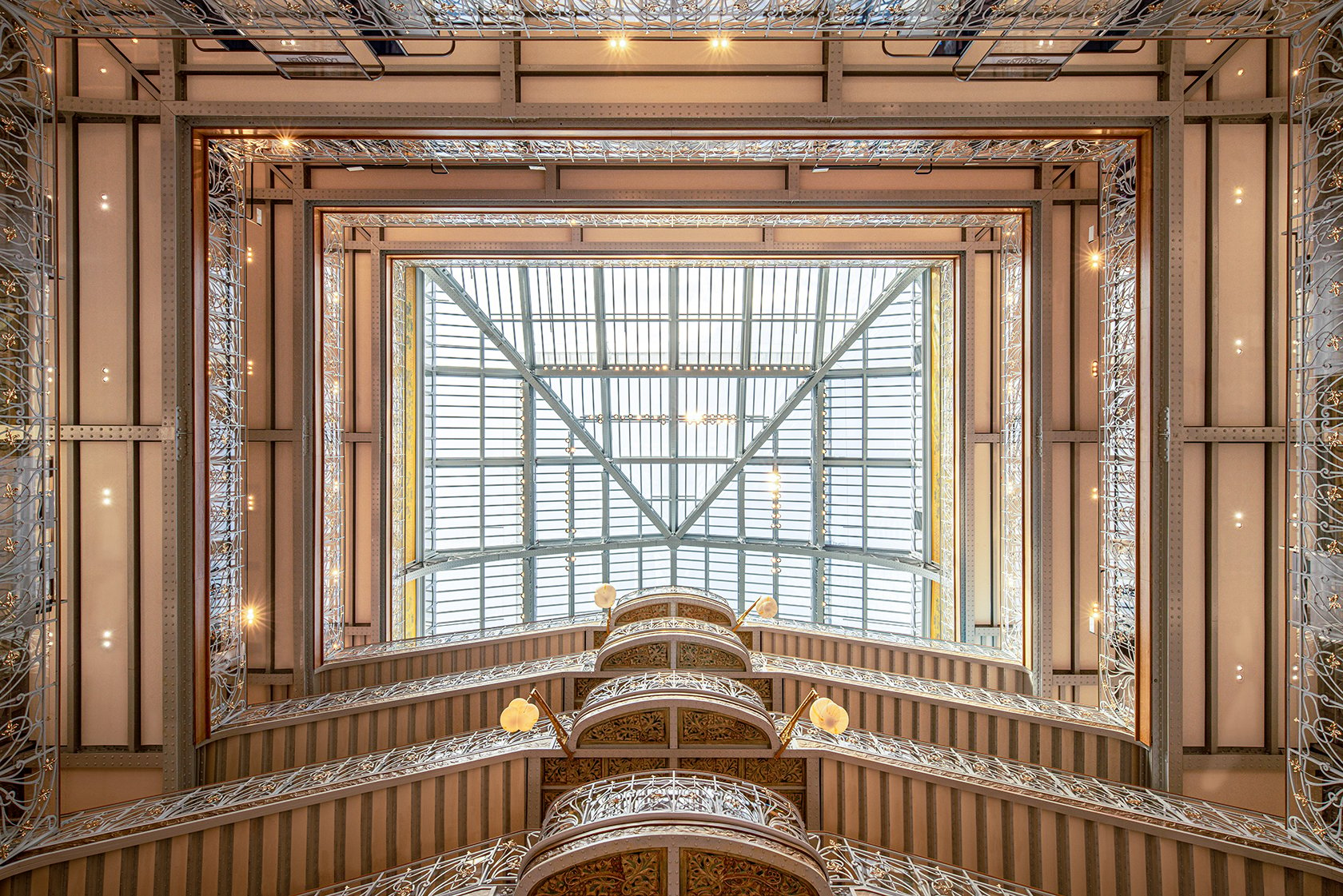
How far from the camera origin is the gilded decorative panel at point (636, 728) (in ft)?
21.6

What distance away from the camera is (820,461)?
1591 cm

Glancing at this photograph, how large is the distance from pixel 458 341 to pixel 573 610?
8.46m

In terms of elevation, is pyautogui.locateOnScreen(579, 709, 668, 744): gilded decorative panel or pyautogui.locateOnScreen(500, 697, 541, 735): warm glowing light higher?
pyautogui.locateOnScreen(500, 697, 541, 735): warm glowing light

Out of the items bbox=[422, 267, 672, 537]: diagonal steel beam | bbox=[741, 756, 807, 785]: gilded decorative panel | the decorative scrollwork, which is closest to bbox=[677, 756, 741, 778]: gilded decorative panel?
bbox=[741, 756, 807, 785]: gilded decorative panel

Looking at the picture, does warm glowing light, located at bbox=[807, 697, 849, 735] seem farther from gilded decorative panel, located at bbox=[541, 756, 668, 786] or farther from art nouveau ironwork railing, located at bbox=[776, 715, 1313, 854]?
gilded decorative panel, located at bbox=[541, 756, 668, 786]

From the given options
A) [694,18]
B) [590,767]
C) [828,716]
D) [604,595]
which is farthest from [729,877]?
[694,18]

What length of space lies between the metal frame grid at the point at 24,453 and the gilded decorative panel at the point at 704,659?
277 inches

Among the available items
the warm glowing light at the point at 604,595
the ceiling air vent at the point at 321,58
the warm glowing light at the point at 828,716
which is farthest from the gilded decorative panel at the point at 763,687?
the ceiling air vent at the point at 321,58

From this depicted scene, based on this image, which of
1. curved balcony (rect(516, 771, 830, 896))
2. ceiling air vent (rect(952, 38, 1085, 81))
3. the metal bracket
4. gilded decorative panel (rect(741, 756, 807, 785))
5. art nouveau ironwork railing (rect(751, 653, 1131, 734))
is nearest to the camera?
curved balcony (rect(516, 771, 830, 896))

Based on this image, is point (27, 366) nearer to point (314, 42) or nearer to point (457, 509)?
point (314, 42)

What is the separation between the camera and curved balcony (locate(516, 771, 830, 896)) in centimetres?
461

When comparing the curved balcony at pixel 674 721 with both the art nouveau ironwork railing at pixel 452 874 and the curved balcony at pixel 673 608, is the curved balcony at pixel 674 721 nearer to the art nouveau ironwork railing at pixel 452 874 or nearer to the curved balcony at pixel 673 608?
the art nouveau ironwork railing at pixel 452 874

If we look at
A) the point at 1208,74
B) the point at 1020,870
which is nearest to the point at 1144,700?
the point at 1020,870

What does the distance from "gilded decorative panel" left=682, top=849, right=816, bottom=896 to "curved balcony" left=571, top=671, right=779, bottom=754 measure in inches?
70.0
